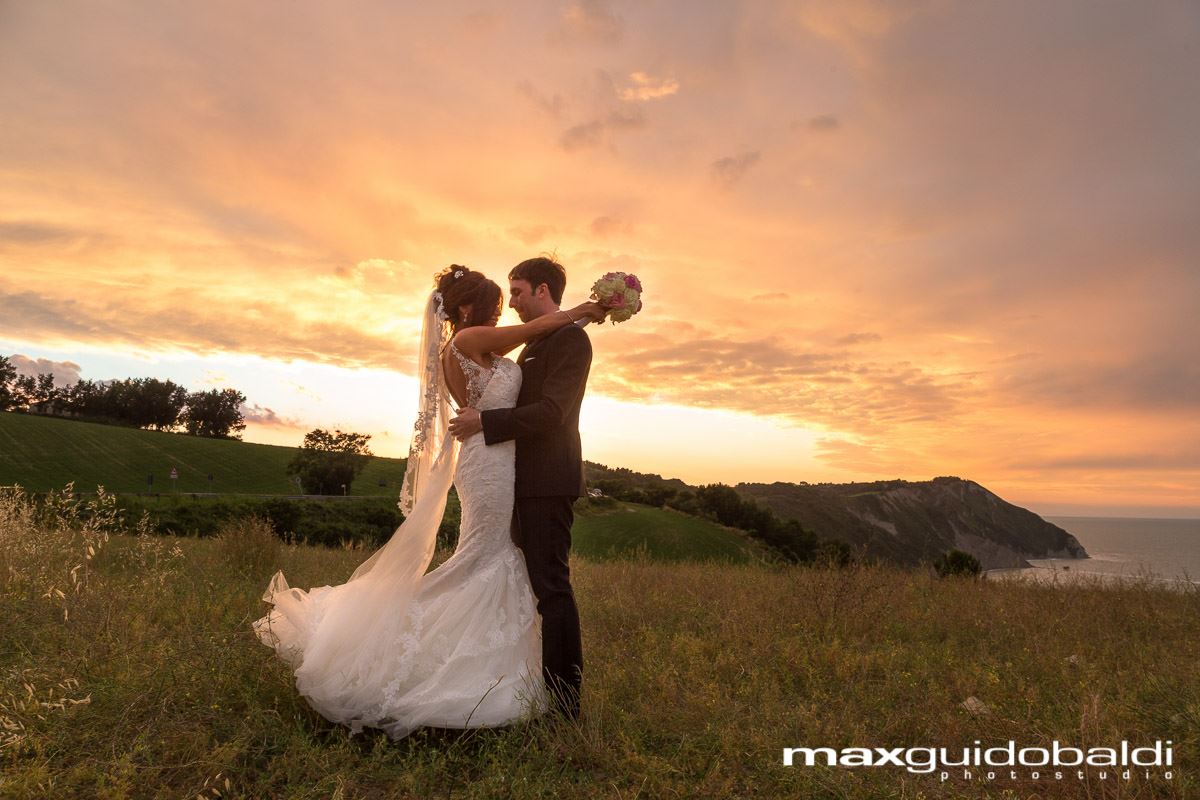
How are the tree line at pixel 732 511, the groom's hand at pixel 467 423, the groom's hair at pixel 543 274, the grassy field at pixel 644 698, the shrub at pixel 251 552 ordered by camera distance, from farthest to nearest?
the tree line at pixel 732 511 → the shrub at pixel 251 552 → the groom's hair at pixel 543 274 → the groom's hand at pixel 467 423 → the grassy field at pixel 644 698

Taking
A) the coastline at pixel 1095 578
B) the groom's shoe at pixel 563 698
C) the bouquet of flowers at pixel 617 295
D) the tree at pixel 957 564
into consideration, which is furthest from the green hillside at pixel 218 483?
the bouquet of flowers at pixel 617 295

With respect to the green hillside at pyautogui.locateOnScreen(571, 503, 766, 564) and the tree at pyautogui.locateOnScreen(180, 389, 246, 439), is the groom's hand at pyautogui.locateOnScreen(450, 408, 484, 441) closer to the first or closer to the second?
the green hillside at pyautogui.locateOnScreen(571, 503, 766, 564)

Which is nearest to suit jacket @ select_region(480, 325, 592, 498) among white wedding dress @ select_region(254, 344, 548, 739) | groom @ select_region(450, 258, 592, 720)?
groom @ select_region(450, 258, 592, 720)

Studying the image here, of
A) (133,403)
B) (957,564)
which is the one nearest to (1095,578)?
(957,564)

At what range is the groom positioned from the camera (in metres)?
4.32

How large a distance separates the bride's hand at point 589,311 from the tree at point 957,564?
413 inches

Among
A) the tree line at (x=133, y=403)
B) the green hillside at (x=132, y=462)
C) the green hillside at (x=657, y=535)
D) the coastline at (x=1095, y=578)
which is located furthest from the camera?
the tree line at (x=133, y=403)

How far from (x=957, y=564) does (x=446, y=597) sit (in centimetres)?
1224

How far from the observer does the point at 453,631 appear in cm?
438

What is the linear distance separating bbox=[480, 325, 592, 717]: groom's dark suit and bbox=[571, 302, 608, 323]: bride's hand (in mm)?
91

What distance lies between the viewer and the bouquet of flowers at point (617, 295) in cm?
441

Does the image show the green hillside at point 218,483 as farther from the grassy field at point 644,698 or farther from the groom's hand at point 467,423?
the groom's hand at point 467,423

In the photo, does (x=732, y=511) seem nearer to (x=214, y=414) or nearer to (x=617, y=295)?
(x=617, y=295)

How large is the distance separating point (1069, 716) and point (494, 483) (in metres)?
4.38
